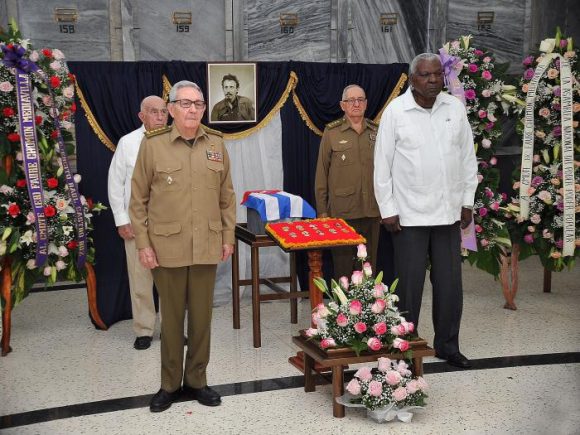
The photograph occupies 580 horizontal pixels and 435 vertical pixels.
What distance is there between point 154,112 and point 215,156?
4.33 ft

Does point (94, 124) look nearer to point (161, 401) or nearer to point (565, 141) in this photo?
point (161, 401)

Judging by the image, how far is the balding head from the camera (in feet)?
16.6

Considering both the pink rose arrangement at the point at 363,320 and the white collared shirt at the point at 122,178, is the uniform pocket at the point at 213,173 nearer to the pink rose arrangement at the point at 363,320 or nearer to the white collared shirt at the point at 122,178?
the pink rose arrangement at the point at 363,320

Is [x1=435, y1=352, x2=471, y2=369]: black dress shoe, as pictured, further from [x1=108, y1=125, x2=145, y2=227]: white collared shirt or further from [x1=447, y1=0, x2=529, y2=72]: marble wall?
[x1=447, y1=0, x2=529, y2=72]: marble wall

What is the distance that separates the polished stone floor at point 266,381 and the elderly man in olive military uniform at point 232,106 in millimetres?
1549

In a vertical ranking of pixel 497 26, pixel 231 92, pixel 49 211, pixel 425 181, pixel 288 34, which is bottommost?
pixel 49 211

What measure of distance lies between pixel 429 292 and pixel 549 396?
2.68 meters

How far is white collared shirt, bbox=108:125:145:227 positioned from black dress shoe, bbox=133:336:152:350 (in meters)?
0.80

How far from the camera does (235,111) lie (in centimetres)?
610

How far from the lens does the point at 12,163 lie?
5.01 metres

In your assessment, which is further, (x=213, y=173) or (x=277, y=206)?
(x=277, y=206)

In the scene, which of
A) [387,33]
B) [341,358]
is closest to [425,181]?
[341,358]

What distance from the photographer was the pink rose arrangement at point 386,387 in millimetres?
3711

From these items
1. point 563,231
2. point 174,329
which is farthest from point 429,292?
point 174,329
